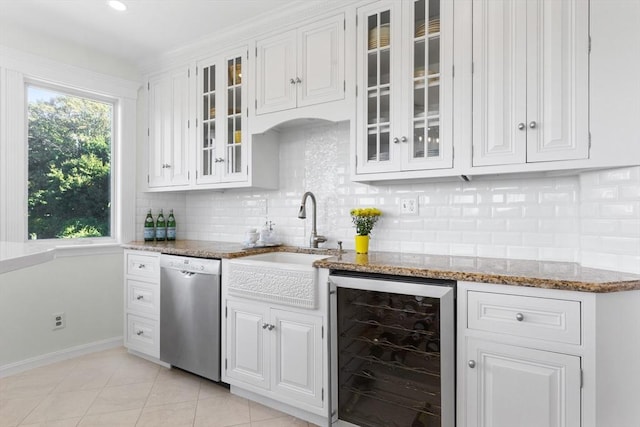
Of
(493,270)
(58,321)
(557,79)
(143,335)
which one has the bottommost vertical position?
(143,335)

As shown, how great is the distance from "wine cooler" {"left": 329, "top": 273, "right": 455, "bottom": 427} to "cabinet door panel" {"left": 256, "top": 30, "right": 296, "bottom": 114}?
4.49ft

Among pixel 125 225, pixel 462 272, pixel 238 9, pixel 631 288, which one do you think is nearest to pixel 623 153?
pixel 631 288

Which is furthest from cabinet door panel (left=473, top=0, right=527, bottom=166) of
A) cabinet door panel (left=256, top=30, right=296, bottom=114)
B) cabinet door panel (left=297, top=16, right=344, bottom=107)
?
cabinet door panel (left=256, top=30, right=296, bottom=114)

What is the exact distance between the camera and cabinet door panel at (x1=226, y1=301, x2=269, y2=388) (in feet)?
7.41

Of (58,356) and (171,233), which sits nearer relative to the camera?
(58,356)

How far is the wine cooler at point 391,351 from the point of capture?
5.46 feet

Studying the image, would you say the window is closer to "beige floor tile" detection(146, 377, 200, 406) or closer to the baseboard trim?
the baseboard trim

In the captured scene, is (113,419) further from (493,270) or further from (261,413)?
(493,270)

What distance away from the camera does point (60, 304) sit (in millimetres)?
3059

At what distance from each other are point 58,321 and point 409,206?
3020 millimetres

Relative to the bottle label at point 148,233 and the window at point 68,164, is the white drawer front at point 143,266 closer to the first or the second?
the bottle label at point 148,233

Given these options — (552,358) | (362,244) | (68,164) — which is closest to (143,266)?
(68,164)

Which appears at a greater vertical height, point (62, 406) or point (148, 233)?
point (148, 233)

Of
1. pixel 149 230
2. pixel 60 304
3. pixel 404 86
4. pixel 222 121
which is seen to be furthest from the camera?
pixel 149 230
